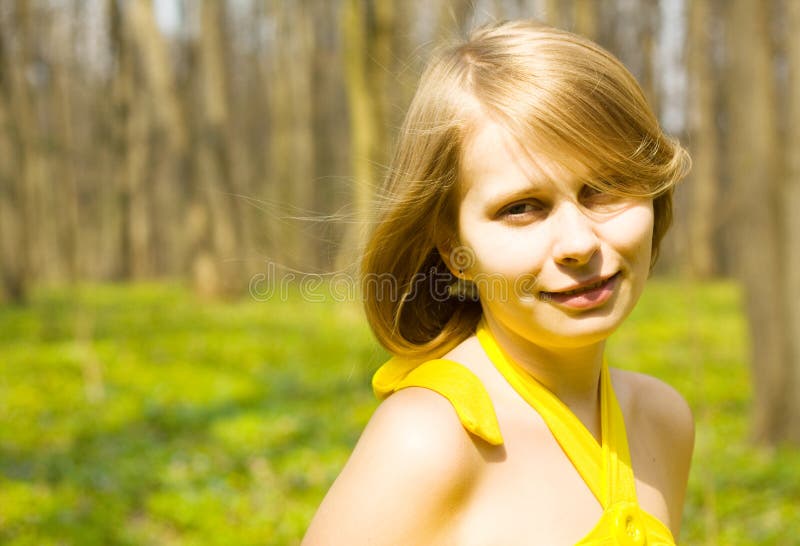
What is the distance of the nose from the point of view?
1.29 metres

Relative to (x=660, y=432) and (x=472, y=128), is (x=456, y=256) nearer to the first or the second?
(x=472, y=128)

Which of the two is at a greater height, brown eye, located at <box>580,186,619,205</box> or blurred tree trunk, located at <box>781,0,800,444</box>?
brown eye, located at <box>580,186,619,205</box>

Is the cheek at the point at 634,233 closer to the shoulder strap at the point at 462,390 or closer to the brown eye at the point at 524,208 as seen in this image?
the brown eye at the point at 524,208

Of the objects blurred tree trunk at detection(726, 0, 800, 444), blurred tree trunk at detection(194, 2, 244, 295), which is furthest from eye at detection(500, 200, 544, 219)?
blurred tree trunk at detection(194, 2, 244, 295)

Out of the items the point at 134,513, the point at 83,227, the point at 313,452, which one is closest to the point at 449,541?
the point at 134,513

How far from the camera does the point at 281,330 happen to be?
1055 centimetres

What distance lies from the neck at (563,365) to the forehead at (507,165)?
27 centimetres

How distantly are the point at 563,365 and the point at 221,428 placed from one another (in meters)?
4.77

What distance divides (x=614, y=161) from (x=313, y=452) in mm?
4226

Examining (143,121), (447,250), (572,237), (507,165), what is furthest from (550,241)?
(143,121)

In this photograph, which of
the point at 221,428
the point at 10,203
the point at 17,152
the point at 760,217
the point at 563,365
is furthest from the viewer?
the point at 17,152

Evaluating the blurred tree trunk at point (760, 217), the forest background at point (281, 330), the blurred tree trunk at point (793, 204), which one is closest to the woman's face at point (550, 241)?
the forest background at point (281, 330)

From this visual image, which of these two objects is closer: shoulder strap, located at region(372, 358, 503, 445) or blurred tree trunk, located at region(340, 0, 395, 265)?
shoulder strap, located at region(372, 358, 503, 445)

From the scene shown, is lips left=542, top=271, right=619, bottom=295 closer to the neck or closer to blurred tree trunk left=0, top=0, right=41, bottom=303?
the neck
